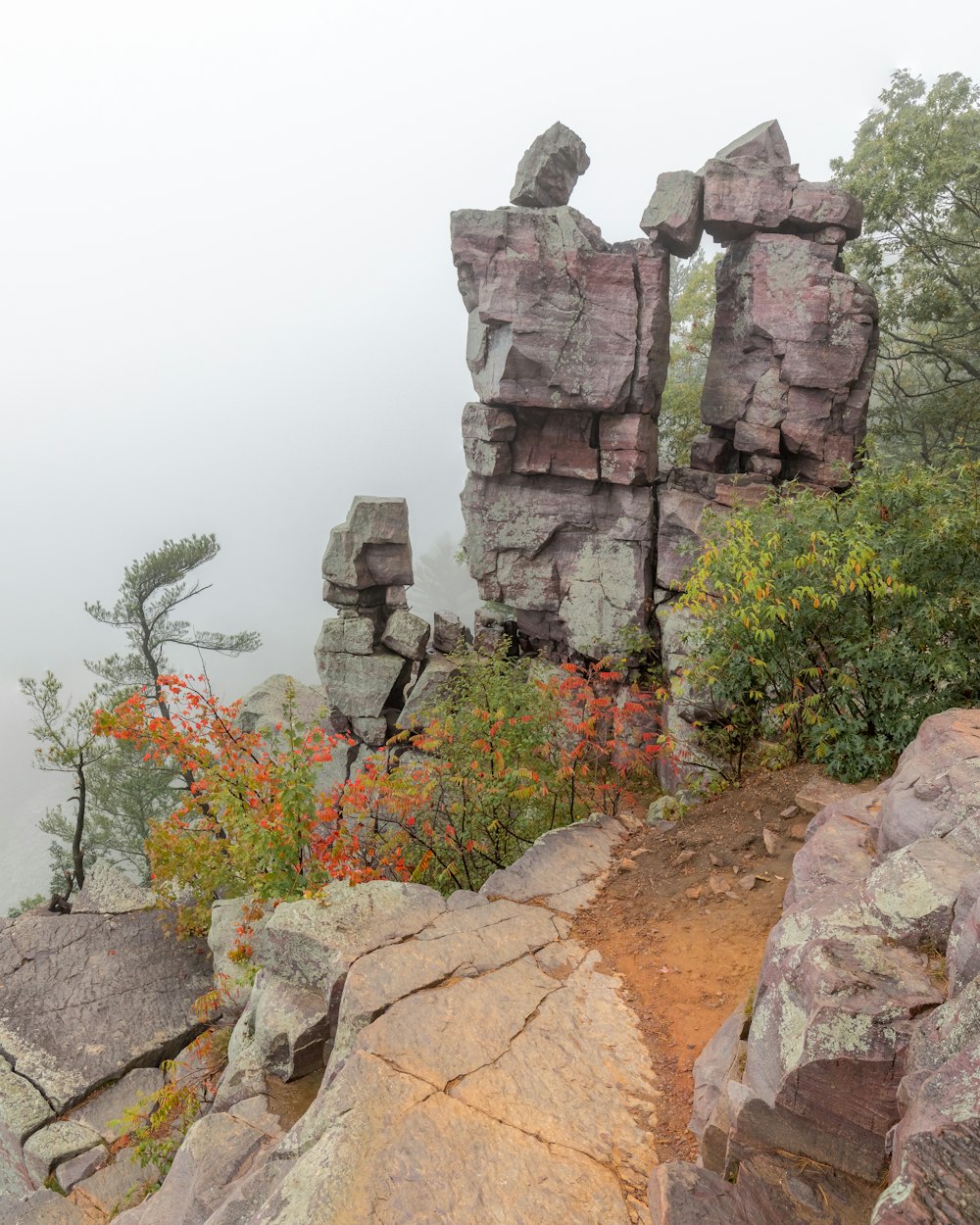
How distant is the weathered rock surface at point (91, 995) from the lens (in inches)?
405

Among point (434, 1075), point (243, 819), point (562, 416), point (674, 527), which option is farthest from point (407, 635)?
point (434, 1075)

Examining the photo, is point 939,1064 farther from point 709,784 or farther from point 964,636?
point 709,784

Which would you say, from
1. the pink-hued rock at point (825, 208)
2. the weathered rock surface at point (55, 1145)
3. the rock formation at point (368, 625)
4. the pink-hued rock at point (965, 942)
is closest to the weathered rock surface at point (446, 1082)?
the pink-hued rock at point (965, 942)

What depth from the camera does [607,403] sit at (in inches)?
750

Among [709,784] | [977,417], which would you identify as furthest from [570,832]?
[977,417]

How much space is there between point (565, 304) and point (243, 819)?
15.2 metres

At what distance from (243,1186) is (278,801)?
14.1 feet

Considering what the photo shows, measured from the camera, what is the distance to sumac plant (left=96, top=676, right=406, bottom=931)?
8367 millimetres

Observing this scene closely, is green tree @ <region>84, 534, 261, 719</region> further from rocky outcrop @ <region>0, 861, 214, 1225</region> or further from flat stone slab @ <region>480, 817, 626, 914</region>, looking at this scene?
flat stone slab @ <region>480, 817, 626, 914</region>

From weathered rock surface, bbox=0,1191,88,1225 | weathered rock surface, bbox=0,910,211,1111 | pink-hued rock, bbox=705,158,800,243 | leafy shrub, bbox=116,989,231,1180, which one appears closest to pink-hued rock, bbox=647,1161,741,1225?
leafy shrub, bbox=116,989,231,1180

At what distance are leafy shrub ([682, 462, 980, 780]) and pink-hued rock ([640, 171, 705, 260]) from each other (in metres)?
12.7

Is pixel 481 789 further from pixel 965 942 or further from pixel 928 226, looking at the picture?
pixel 928 226

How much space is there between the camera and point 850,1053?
3412mm

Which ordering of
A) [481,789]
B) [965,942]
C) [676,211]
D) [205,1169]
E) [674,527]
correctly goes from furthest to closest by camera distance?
1. [674,527]
2. [676,211]
3. [481,789]
4. [205,1169]
5. [965,942]
